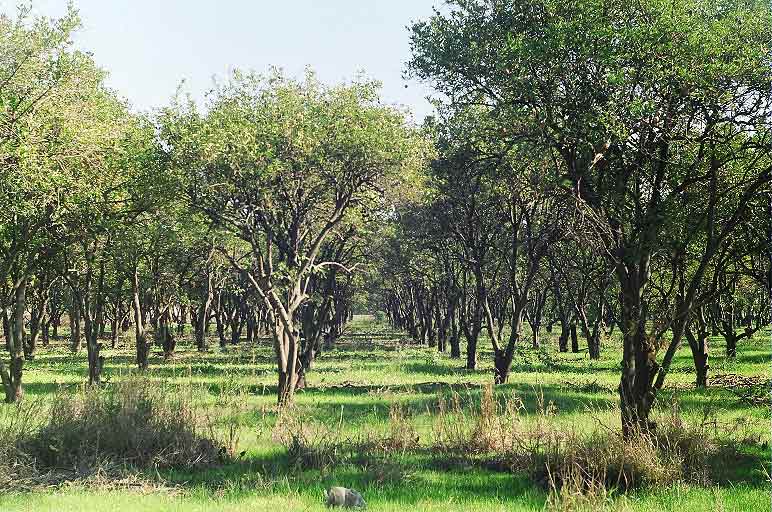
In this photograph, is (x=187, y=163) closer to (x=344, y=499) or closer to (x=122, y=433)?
(x=122, y=433)

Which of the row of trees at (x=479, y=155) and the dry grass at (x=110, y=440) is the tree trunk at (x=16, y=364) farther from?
the dry grass at (x=110, y=440)

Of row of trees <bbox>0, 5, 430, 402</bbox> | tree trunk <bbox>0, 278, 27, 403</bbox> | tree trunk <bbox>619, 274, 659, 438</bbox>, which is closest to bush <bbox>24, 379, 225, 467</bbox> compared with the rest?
row of trees <bbox>0, 5, 430, 402</bbox>

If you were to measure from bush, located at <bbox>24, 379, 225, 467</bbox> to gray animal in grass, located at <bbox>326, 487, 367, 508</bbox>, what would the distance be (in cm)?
379

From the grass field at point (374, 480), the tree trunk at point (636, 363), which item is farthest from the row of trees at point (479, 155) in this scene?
the grass field at point (374, 480)

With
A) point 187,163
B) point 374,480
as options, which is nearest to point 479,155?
point 187,163

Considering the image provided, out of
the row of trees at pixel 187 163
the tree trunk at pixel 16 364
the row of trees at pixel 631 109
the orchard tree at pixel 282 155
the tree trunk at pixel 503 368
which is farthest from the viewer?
the tree trunk at pixel 503 368

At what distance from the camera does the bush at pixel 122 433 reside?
12.3 meters

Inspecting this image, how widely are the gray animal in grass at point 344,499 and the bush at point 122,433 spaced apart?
12.4ft

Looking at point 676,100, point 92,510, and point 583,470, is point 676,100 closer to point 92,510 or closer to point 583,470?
point 583,470

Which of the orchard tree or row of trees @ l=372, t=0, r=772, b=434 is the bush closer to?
the orchard tree

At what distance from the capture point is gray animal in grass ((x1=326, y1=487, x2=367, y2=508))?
968cm

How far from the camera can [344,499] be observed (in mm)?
9719

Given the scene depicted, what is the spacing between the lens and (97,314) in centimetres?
2589

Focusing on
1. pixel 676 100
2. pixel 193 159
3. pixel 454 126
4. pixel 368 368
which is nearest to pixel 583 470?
pixel 676 100
